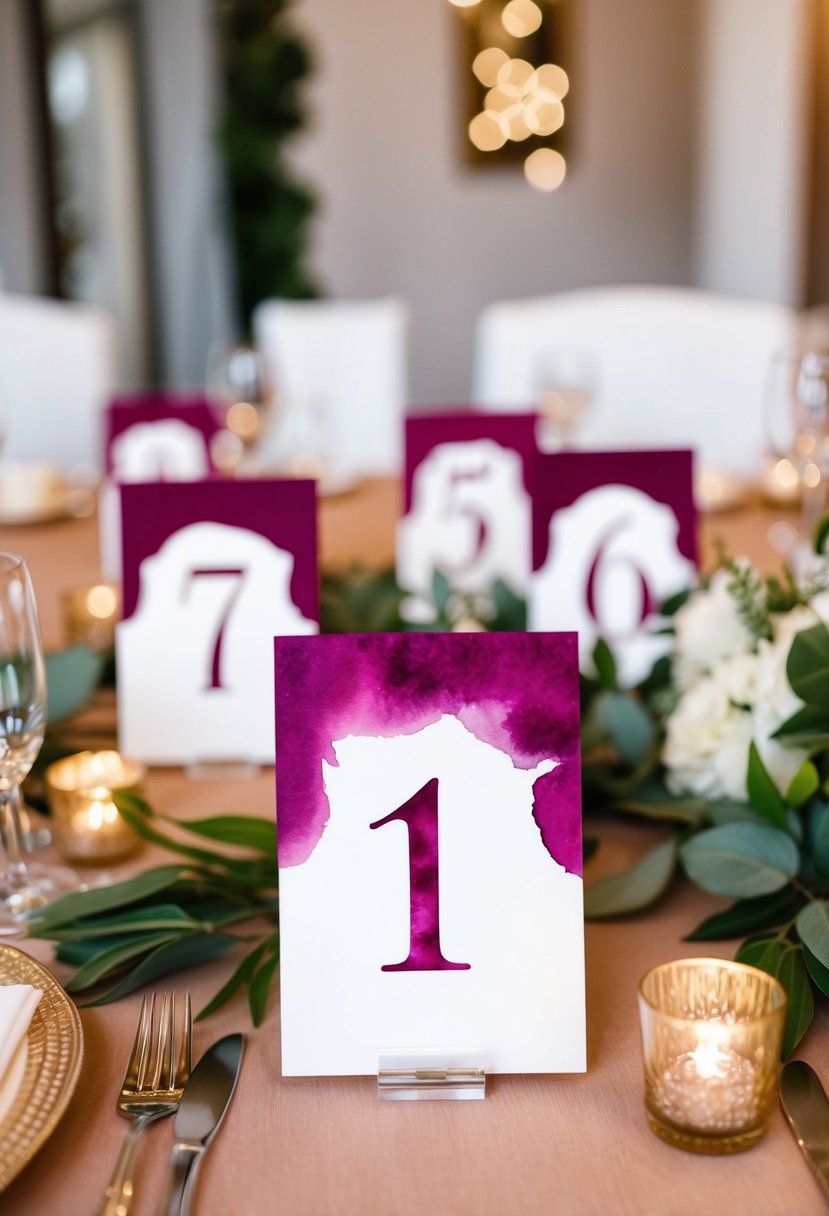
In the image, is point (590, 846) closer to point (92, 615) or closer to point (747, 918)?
point (747, 918)

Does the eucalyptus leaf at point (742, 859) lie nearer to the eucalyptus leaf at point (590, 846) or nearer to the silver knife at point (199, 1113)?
the eucalyptus leaf at point (590, 846)

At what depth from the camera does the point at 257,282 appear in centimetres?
518

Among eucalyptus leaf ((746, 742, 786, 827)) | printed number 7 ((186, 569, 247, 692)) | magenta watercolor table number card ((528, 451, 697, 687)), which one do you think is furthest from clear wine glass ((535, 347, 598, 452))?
eucalyptus leaf ((746, 742, 786, 827))

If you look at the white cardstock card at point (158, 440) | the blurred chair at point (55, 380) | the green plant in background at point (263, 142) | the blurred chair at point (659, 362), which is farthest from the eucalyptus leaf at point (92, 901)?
the green plant in background at point (263, 142)

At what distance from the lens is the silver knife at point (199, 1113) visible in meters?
0.59

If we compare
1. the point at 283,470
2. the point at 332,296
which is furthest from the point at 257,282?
the point at 283,470

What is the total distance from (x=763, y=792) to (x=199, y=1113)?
1.29 ft

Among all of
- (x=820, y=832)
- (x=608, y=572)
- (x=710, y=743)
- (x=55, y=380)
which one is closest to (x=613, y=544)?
(x=608, y=572)

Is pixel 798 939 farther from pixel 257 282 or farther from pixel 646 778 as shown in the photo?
pixel 257 282

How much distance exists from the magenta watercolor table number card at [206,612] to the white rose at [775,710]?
0.41 metres

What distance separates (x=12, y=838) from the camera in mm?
868

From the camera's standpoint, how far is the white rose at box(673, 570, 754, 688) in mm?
933

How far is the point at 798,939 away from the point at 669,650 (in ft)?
1.32

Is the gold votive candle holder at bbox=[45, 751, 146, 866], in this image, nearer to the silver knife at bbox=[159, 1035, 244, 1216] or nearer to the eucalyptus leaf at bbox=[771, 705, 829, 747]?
the silver knife at bbox=[159, 1035, 244, 1216]
